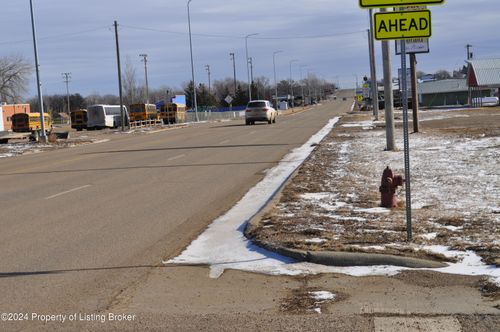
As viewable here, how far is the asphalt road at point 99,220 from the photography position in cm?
658

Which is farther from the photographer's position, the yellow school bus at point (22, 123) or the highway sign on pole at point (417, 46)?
the yellow school bus at point (22, 123)

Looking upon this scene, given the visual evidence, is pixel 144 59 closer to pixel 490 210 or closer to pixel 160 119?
pixel 160 119

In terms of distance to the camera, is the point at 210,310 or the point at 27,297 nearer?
the point at 210,310

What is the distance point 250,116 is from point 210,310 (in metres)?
44.7

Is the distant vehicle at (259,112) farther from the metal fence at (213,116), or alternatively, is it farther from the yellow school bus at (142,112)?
the metal fence at (213,116)

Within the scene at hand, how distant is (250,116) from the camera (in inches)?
1976

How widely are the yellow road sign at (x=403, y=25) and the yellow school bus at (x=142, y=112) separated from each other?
62.7 meters

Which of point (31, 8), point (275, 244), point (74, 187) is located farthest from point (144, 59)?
point (275, 244)

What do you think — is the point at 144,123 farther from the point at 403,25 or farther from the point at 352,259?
the point at 352,259

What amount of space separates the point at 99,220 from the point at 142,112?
60.3m

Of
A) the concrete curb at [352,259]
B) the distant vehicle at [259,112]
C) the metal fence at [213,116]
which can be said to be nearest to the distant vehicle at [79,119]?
the metal fence at [213,116]

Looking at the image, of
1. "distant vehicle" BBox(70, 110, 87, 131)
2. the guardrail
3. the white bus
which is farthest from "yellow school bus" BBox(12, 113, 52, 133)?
"distant vehicle" BBox(70, 110, 87, 131)

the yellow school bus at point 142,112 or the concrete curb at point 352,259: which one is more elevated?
the yellow school bus at point 142,112

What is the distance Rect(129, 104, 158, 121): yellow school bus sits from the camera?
2739 inches
